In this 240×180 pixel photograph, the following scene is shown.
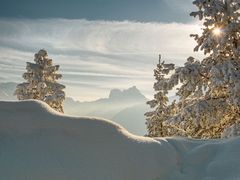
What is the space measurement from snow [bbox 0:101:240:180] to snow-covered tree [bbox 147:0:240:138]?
9.32 metres

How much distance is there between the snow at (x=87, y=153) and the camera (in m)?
5.56

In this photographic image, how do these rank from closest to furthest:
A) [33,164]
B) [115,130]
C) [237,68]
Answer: [33,164] → [115,130] → [237,68]

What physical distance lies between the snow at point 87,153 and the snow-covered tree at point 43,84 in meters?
26.1

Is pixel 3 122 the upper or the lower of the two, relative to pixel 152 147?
upper

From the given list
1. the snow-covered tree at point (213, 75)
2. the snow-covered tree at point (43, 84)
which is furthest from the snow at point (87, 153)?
the snow-covered tree at point (43, 84)

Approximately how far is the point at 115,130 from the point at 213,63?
11.8 metres

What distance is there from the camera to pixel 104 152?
6.07 m

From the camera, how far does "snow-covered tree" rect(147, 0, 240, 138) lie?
631 inches

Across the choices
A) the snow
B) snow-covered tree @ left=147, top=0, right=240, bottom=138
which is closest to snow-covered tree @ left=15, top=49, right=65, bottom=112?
snow-covered tree @ left=147, top=0, right=240, bottom=138

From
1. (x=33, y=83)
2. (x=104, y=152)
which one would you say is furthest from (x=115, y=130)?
(x=33, y=83)

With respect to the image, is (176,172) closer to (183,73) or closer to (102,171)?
(102,171)

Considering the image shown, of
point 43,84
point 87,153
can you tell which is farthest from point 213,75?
point 43,84

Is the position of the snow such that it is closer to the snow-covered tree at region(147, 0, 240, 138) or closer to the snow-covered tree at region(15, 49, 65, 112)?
the snow-covered tree at region(147, 0, 240, 138)

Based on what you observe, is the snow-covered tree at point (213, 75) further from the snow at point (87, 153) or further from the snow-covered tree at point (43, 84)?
the snow-covered tree at point (43, 84)
